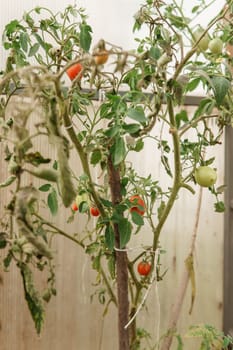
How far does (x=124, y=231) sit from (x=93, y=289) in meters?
0.90

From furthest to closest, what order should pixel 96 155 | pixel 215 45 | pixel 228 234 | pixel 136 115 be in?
pixel 228 234
pixel 215 45
pixel 96 155
pixel 136 115

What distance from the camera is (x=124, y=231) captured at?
3.20ft

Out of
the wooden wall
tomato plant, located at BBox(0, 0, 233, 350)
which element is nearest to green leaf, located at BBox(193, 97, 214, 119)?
tomato plant, located at BBox(0, 0, 233, 350)

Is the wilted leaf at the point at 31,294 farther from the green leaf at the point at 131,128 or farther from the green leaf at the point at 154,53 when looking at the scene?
A: the green leaf at the point at 154,53

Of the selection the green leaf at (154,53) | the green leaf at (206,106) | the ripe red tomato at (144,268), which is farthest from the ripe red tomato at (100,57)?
the ripe red tomato at (144,268)

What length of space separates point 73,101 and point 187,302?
117cm

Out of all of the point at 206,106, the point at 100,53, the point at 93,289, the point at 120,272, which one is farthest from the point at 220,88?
the point at 93,289

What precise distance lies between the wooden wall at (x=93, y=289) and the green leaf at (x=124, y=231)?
0.77 metres

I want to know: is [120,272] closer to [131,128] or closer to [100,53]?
[131,128]

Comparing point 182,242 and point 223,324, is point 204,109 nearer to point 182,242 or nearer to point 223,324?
point 182,242

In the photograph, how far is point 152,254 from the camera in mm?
1103

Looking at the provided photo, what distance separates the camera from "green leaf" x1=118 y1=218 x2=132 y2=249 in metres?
0.97

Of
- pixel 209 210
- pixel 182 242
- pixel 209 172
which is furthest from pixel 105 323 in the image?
pixel 209 172

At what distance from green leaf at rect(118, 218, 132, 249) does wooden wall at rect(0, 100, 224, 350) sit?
773 millimetres
